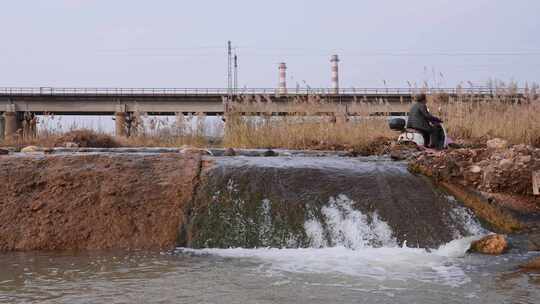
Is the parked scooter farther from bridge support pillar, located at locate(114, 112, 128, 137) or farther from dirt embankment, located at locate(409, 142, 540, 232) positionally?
bridge support pillar, located at locate(114, 112, 128, 137)

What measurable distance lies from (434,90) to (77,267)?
10197 mm

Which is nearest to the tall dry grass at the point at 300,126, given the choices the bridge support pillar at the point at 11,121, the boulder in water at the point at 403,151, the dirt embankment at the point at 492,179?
the boulder in water at the point at 403,151

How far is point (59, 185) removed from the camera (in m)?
5.39

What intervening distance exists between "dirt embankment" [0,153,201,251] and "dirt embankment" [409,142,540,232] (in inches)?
109

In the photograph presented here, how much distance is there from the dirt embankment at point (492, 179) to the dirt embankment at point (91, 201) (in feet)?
9.11

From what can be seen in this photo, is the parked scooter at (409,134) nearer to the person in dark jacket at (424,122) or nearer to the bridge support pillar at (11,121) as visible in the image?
the person in dark jacket at (424,122)

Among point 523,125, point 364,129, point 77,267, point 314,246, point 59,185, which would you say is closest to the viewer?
point 77,267

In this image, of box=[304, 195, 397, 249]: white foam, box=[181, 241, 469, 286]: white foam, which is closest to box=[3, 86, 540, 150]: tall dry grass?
box=[304, 195, 397, 249]: white foam

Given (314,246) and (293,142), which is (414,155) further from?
(293,142)

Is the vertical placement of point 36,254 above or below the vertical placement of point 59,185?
below

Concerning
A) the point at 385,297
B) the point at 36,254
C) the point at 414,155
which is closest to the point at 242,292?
the point at 385,297

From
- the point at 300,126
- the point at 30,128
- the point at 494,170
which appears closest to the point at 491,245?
the point at 494,170

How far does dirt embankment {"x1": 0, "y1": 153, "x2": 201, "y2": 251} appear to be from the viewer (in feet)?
16.1

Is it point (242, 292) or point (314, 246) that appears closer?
point (242, 292)
